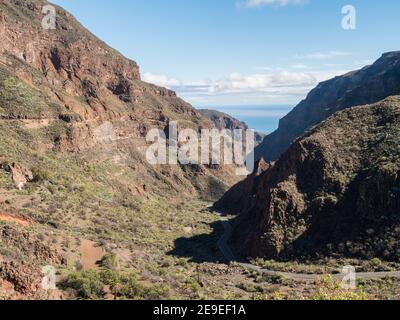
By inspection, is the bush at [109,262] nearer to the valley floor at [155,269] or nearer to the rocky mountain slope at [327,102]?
the valley floor at [155,269]

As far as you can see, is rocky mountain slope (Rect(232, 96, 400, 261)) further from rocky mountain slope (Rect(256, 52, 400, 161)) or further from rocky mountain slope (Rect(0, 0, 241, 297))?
rocky mountain slope (Rect(256, 52, 400, 161))

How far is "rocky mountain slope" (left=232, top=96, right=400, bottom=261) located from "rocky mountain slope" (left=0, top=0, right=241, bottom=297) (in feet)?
53.6

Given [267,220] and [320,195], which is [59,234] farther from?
[320,195]

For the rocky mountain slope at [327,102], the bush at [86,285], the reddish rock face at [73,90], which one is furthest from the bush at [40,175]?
the rocky mountain slope at [327,102]

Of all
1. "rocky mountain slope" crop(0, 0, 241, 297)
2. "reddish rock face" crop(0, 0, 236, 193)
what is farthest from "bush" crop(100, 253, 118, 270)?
"reddish rock face" crop(0, 0, 236, 193)

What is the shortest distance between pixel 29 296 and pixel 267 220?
35275mm

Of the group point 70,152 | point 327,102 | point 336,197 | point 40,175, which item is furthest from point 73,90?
point 327,102

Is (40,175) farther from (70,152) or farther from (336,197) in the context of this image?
(336,197)

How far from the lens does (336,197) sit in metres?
54.1

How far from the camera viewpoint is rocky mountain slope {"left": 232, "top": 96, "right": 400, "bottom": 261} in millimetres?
48750

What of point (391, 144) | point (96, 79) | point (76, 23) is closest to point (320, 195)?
point (391, 144)

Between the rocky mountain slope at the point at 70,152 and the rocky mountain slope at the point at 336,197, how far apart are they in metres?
16.3

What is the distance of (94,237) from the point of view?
48.9 metres

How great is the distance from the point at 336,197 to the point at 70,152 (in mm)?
45142
